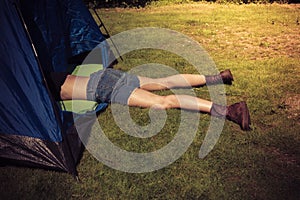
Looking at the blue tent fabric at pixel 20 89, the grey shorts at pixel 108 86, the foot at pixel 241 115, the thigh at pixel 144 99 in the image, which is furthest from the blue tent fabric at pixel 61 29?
the foot at pixel 241 115

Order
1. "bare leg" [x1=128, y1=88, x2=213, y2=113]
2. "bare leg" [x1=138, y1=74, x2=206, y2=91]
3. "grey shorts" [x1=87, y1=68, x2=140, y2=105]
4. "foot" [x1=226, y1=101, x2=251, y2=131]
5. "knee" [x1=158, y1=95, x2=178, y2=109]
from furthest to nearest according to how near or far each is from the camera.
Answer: "bare leg" [x1=138, y1=74, x2=206, y2=91]
"knee" [x1=158, y1=95, x2=178, y2=109]
"bare leg" [x1=128, y1=88, x2=213, y2=113]
"grey shorts" [x1=87, y1=68, x2=140, y2=105]
"foot" [x1=226, y1=101, x2=251, y2=131]

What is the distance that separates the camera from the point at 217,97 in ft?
→ 15.3

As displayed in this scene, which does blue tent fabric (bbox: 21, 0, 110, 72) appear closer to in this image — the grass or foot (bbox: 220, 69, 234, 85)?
the grass

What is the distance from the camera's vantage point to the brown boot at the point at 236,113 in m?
3.78

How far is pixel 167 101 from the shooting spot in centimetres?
418

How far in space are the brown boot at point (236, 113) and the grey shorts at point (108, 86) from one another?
115cm

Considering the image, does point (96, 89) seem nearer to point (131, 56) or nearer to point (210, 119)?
point (210, 119)

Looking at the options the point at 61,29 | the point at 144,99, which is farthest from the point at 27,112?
the point at 61,29

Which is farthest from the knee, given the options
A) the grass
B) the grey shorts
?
the grey shorts

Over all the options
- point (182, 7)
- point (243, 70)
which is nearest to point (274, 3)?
point (182, 7)

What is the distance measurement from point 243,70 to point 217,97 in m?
1.37

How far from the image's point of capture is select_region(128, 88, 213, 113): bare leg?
4.03m

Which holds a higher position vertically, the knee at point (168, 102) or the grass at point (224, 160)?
the knee at point (168, 102)

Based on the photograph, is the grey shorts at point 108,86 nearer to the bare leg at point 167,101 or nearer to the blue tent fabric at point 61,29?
the bare leg at point 167,101
